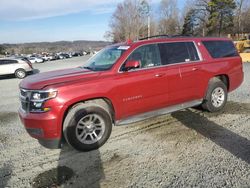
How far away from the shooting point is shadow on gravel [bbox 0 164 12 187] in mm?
3683

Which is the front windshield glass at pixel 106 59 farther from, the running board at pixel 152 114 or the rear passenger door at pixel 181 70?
the running board at pixel 152 114

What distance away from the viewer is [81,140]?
A: 4.53 meters

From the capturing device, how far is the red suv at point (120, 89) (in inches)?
169

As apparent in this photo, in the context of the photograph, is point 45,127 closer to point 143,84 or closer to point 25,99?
point 25,99

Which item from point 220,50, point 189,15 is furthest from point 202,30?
point 220,50

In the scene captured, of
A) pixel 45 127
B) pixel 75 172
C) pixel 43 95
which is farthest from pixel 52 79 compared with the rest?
pixel 75 172

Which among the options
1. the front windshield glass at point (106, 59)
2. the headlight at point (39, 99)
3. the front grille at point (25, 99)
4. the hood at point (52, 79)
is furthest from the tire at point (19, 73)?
the headlight at point (39, 99)

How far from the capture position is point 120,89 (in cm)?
473

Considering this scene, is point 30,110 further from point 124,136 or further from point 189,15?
point 189,15

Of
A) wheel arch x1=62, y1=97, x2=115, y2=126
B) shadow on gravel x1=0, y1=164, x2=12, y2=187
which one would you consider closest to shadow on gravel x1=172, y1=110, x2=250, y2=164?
wheel arch x1=62, y1=97, x2=115, y2=126

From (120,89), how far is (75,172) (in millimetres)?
1651

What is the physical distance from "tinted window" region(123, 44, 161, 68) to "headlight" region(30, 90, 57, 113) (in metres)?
1.64

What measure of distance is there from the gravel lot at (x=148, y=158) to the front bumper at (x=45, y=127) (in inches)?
10.9

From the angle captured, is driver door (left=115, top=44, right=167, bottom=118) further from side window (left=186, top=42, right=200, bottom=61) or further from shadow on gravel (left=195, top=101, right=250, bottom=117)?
shadow on gravel (left=195, top=101, right=250, bottom=117)
